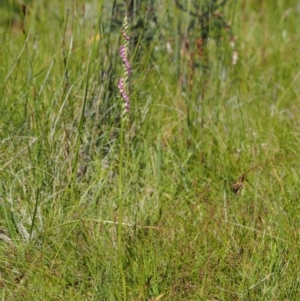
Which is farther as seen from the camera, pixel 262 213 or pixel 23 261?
pixel 262 213

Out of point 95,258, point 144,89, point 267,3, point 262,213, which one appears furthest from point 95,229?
point 267,3

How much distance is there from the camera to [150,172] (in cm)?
286

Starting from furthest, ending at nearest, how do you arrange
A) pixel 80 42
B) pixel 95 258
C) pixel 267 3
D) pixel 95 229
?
1. pixel 267 3
2. pixel 80 42
3. pixel 95 229
4. pixel 95 258

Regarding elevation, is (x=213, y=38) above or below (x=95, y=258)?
above

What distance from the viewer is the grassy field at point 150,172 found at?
89.6 inches

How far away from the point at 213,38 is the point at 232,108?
1.86 ft

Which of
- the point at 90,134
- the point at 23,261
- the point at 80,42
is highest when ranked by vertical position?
the point at 80,42

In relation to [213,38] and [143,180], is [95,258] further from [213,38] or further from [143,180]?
[213,38]

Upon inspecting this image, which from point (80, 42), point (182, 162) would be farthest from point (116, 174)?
point (80, 42)

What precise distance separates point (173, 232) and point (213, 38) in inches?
58.2

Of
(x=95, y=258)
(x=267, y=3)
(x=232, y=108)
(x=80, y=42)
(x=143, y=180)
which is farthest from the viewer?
(x=267, y=3)

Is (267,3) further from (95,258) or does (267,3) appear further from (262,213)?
(95,258)

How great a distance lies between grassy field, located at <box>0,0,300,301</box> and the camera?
228 cm

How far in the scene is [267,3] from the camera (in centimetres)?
459
